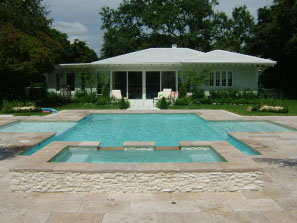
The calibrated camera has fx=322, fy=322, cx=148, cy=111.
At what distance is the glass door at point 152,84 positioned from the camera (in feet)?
74.7

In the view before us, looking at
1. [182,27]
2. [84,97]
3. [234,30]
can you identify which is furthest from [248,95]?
[234,30]

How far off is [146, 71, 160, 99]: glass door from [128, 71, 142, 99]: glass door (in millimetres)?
569

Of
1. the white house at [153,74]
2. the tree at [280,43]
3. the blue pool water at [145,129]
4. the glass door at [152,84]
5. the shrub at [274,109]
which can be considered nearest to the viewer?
the blue pool water at [145,129]

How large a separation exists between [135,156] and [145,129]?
188 inches

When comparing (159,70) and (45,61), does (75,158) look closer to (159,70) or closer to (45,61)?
(45,61)

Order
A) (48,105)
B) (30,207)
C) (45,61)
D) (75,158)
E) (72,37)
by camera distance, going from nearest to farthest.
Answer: (30,207)
(75,158)
(45,61)
(48,105)
(72,37)

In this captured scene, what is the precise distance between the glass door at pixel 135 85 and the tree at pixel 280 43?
12.2 meters

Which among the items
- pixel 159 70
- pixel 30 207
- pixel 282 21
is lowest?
pixel 30 207

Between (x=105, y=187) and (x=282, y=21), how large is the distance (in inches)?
988

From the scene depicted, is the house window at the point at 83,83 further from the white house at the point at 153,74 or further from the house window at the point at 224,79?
the house window at the point at 224,79

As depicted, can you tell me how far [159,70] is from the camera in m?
22.6

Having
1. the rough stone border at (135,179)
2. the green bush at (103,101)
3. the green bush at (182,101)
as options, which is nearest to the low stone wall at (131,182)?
the rough stone border at (135,179)

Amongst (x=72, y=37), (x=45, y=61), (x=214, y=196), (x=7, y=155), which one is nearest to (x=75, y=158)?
(x=7, y=155)

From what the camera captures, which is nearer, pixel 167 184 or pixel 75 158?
pixel 167 184
